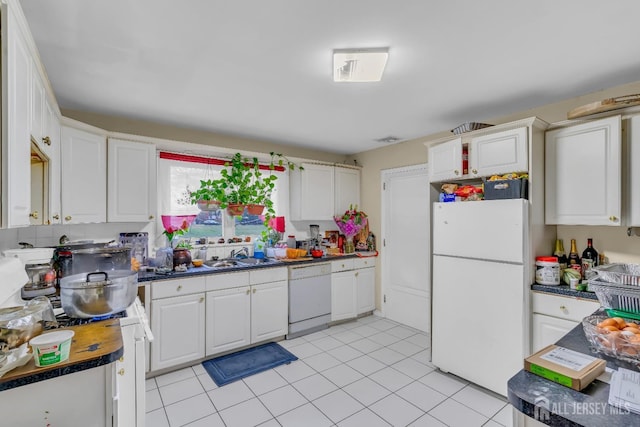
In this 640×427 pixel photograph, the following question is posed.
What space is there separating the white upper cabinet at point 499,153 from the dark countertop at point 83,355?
106 inches

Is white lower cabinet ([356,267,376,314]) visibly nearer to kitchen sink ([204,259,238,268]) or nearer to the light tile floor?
the light tile floor

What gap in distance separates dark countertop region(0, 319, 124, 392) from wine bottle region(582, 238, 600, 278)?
2988 mm

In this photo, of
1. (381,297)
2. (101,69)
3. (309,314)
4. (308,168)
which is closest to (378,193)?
(308,168)

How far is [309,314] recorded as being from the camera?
3.59 metres

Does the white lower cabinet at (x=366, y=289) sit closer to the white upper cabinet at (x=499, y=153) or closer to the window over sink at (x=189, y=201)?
the window over sink at (x=189, y=201)

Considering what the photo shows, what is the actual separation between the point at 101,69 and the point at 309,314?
2.98 metres

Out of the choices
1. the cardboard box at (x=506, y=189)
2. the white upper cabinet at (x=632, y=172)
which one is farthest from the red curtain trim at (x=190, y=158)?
the white upper cabinet at (x=632, y=172)

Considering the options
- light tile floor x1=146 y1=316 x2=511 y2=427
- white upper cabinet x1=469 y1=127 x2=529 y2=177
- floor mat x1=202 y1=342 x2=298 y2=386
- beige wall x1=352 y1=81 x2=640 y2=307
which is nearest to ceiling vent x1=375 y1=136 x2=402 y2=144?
beige wall x1=352 y1=81 x2=640 y2=307

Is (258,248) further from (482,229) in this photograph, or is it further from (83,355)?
(83,355)

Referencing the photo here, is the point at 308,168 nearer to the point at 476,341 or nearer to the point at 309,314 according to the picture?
the point at 309,314

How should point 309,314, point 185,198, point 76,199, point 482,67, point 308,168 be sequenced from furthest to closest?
point 308,168 → point 309,314 → point 185,198 → point 76,199 → point 482,67

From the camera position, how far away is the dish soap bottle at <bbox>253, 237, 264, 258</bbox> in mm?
3619

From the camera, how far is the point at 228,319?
3.01m

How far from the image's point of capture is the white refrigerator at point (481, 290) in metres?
2.24
